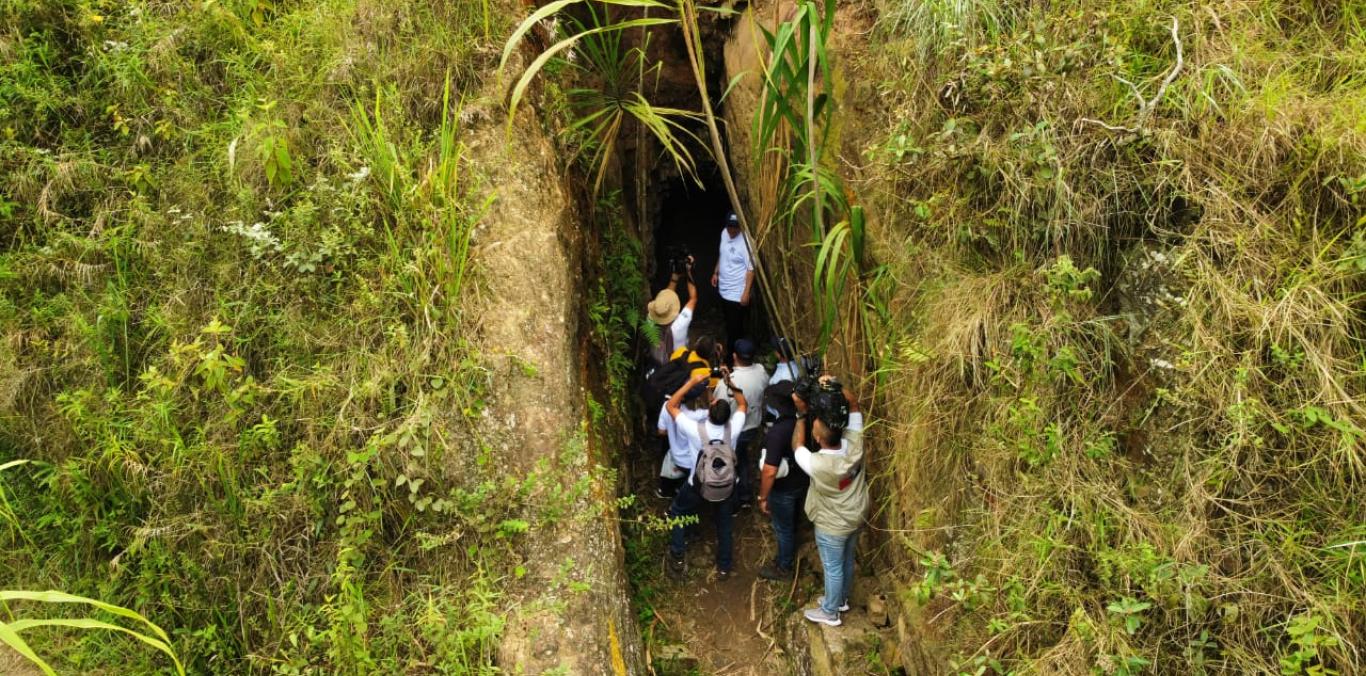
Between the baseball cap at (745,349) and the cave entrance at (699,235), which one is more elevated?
the baseball cap at (745,349)

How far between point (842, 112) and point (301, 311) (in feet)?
9.39

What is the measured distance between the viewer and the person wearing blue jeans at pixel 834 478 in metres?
3.92

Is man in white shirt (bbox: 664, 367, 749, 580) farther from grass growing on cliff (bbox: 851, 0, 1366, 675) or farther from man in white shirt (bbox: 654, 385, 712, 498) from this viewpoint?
grass growing on cliff (bbox: 851, 0, 1366, 675)

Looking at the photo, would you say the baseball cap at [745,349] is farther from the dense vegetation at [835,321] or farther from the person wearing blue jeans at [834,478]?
the person wearing blue jeans at [834,478]

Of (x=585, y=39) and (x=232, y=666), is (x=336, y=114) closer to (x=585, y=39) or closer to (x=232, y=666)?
(x=585, y=39)

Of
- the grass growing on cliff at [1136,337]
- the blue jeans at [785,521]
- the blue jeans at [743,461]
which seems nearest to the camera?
the grass growing on cliff at [1136,337]

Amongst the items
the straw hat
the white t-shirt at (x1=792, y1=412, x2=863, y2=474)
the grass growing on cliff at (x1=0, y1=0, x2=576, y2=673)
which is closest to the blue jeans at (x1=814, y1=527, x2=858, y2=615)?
the white t-shirt at (x1=792, y1=412, x2=863, y2=474)

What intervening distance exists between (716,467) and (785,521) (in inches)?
22.5

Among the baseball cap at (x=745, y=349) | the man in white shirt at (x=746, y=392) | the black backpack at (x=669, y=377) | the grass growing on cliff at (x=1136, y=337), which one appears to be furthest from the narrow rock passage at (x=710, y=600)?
the grass growing on cliff at (x=1136, y=337)

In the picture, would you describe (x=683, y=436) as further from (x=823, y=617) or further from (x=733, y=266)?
(x=733, y=266)

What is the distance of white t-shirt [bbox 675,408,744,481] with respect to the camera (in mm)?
4609

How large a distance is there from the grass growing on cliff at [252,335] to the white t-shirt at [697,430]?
4.39 ft

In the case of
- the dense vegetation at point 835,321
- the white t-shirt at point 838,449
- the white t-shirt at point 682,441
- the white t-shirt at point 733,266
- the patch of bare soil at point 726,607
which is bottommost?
Answer: the patch of bare soil at point 726,607

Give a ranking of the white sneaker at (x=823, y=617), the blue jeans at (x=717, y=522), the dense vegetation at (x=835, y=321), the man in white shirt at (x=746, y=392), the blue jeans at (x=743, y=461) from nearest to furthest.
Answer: the dense vegetation at (x=835, y=321), the white sneaker at (x=823, y=617), the blue jeans at (x=717, y=522), the man in white shirt at (x=746, y=392), the blue jeans at (x=743, y=461)
